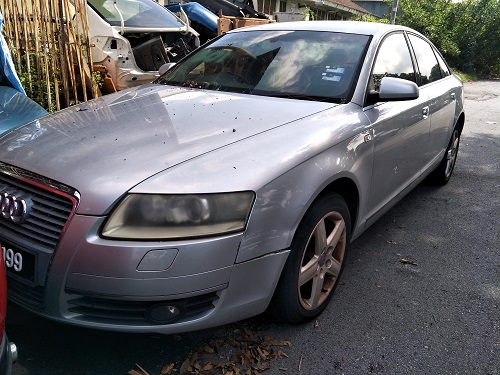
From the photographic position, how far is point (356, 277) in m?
3.16

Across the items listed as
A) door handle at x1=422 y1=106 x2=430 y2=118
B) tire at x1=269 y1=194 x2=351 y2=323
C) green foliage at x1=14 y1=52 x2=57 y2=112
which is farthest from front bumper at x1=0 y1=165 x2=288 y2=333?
green foliage at x1=14 y1=52 x2=57 y2=112

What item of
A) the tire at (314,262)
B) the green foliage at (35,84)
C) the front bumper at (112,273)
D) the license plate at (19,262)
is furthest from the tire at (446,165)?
the green foliage at (35,84)

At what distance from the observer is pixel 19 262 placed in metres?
2.01

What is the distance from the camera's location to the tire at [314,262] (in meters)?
2.30

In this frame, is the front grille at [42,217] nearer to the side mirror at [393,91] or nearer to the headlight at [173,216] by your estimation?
the headlight at [173,216]

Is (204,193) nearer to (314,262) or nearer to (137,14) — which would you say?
(314,262)

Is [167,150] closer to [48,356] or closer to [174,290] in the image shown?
[174,290]

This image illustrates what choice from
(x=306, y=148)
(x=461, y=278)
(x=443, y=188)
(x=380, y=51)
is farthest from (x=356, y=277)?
(x=443, y=188)

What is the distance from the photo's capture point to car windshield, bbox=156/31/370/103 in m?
3.00

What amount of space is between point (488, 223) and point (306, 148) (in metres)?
2.62

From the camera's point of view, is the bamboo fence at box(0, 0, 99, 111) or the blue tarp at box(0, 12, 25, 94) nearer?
the blue tarp at box(0, 12, 25, 94)

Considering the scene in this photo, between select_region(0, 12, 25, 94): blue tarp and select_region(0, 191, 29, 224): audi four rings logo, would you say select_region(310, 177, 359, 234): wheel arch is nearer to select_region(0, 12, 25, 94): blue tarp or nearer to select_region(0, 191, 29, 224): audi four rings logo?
select_region(0, 191, 29, 224): audi four rings logo

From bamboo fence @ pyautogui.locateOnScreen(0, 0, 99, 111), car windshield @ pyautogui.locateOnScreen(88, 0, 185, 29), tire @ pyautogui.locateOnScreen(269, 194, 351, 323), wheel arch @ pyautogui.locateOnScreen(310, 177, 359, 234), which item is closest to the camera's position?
tire @ pyautogui.locateOnScreen(269, 194, 351, 323)

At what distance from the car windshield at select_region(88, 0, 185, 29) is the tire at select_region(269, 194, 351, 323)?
502 cm
